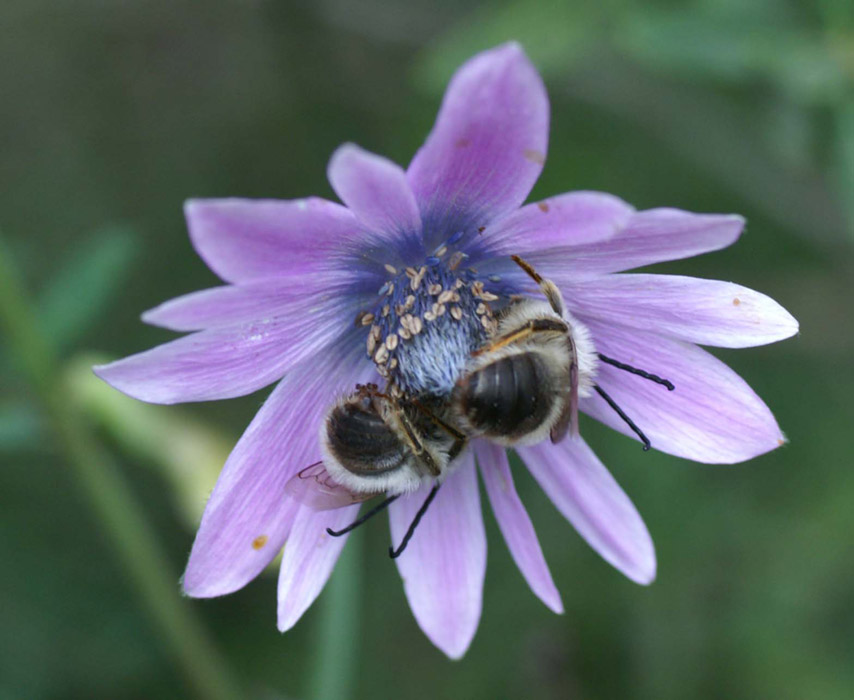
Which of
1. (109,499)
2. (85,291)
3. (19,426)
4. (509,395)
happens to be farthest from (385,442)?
(109,499)

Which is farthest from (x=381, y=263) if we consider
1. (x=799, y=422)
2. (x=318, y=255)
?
(x=799, y=422)

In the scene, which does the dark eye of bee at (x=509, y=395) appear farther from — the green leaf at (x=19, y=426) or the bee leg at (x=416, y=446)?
the green leaf at (x=19, y=426)

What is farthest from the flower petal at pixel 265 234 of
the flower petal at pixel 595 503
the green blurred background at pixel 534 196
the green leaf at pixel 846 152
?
the green leaf at pixel 846 152

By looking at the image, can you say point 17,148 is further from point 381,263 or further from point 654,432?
point 654,432

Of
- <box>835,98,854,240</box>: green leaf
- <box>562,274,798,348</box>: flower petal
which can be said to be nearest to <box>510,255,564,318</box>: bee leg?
<box>562,274,798,348</box>: flower petal

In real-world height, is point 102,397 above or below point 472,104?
below

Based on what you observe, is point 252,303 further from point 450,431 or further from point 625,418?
point 625,418

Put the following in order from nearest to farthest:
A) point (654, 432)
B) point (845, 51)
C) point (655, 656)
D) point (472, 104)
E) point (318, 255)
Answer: point (472, 104), point (318, 255), point (654, 432), point (845, 51), point (655, 656)
